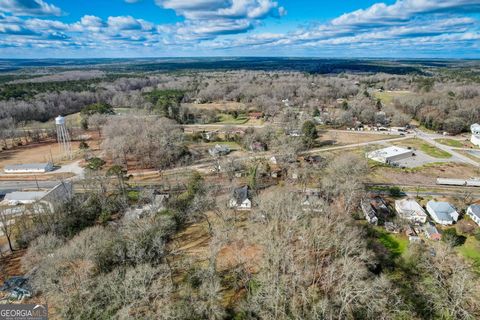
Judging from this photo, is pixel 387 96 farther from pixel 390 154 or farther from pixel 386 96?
pixel 390 154

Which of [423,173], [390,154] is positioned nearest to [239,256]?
[423,173]

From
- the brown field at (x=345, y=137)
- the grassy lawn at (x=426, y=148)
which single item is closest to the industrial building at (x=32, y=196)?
the brown field at (x=345, y=137)

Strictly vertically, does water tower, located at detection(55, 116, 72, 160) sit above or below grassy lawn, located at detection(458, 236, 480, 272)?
above

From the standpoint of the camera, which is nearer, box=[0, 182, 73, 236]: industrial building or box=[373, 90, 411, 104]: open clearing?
box=[0, 182, 73, 236]: industrial building

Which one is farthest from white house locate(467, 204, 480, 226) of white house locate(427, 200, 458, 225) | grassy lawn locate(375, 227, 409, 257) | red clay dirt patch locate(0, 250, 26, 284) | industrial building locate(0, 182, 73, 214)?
industrial building locate(0, 182, 73, 214)

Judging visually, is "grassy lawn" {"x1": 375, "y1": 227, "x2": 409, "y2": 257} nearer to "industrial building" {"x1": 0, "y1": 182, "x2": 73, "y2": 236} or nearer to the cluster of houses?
the cluster of houses

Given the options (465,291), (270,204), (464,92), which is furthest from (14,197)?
(464,92)

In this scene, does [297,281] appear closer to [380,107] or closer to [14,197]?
[14,197]
